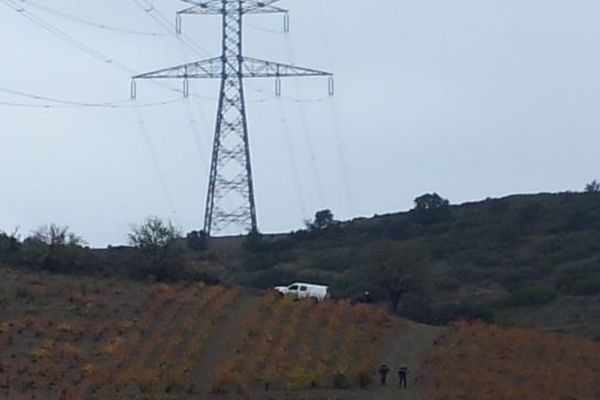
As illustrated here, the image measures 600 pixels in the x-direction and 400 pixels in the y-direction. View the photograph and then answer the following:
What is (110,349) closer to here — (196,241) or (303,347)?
(303,347)

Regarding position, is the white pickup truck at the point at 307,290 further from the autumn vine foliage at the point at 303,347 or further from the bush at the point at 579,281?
the bush at the point at 579,281

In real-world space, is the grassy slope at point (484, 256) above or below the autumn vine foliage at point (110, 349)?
above

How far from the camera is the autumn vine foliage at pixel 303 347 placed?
50.3 m

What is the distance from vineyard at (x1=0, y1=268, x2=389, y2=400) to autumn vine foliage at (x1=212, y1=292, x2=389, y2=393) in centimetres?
5

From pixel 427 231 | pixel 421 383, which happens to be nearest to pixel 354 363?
pixel 421 383

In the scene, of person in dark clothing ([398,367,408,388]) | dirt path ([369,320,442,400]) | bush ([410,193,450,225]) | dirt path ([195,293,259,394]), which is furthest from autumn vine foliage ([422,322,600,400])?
bush ([410,193,450,225])

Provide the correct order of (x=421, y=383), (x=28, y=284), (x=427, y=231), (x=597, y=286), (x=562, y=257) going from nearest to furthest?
(x=421, y=383), (x=28, y=284), (x=597, y=286), (x=562, y=257), (x=427, y=231)

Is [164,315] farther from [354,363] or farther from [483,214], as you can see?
[483,214]

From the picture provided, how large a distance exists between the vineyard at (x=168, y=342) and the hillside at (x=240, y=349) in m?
0.07

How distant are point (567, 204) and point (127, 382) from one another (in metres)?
79.5

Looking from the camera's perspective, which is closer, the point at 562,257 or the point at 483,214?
the point at 562,257

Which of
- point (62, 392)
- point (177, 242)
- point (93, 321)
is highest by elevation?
point (177, 242)

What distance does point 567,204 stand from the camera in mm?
124125

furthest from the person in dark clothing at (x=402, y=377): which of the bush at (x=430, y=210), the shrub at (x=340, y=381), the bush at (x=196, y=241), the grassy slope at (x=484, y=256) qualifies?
the bush at (x=430, y=210)
